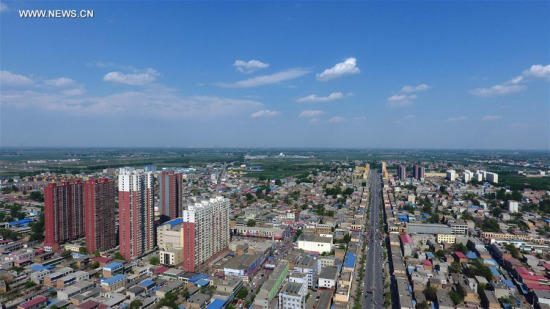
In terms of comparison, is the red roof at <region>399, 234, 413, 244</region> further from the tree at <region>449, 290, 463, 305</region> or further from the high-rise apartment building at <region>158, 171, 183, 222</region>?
the high-rise apartment building at <region>158, 171, 183, 222</region>

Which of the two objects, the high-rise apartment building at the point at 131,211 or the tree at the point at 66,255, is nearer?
the high-rise apartment building at the point at 131,211

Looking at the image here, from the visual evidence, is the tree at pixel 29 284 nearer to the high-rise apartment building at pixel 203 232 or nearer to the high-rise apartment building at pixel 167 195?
the high-rise apartment building at pixel 203 232

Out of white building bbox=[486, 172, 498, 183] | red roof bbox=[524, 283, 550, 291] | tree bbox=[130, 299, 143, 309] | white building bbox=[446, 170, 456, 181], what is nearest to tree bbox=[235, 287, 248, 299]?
tree bbox=[130, 299, 143, 309]

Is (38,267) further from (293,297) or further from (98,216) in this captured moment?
(293,297)

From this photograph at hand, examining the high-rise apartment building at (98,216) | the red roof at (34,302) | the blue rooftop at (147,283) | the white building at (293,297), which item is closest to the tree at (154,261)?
the blue rooftop at (147,283)

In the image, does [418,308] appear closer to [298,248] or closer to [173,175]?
[298,248]

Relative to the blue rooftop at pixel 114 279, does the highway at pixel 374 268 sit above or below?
below

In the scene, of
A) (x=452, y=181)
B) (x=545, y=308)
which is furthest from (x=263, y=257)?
(x=452, y=181)
